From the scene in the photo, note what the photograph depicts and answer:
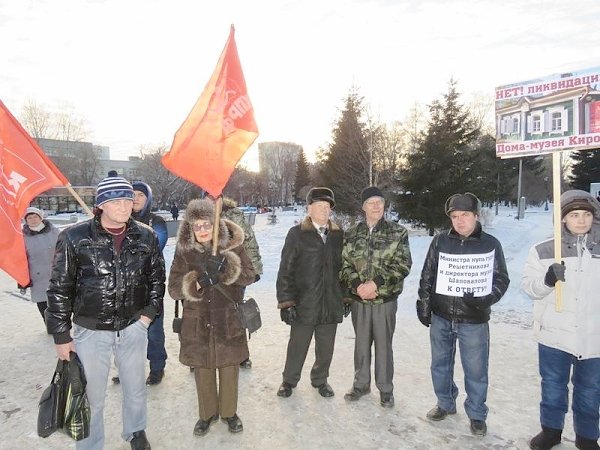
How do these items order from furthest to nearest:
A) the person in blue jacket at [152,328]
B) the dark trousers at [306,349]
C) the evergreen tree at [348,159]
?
the evergreen tree at [348,159] < the person in blue jacket at [152,328] < the dark trousers at [306,349]

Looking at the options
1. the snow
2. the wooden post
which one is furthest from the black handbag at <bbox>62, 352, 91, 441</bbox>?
the wooden post

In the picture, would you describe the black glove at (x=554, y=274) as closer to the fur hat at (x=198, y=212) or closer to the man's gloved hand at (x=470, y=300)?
the man's gloved hand at (x=470, y=300)

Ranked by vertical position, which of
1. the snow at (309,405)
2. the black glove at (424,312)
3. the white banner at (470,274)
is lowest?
the snow at (309,405)

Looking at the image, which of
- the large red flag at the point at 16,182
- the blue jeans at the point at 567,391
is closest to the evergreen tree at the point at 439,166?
the blue jeans at the point at 567,391

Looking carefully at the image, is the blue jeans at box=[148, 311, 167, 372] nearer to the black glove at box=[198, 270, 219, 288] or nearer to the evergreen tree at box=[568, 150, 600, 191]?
the black glove at box=[198, 270, 219, 288]

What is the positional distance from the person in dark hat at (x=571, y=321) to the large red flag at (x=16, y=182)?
4171mm

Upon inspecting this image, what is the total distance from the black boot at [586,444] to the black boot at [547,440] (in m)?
0.13

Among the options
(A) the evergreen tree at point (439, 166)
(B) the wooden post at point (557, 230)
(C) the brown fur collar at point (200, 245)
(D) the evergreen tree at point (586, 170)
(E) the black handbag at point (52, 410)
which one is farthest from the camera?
(D) the evergreen tree at point (586, 170)

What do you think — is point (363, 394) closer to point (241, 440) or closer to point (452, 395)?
point (452, 395)

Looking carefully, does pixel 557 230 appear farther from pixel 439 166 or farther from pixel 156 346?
pixel 439 166

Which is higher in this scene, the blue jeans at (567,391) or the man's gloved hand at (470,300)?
the man's gloved hand at (470,300)

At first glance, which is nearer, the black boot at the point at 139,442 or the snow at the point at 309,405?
the black boot at the point at 139,442

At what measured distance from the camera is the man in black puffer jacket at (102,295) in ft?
9.19

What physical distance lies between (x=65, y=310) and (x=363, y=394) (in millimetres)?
2887
